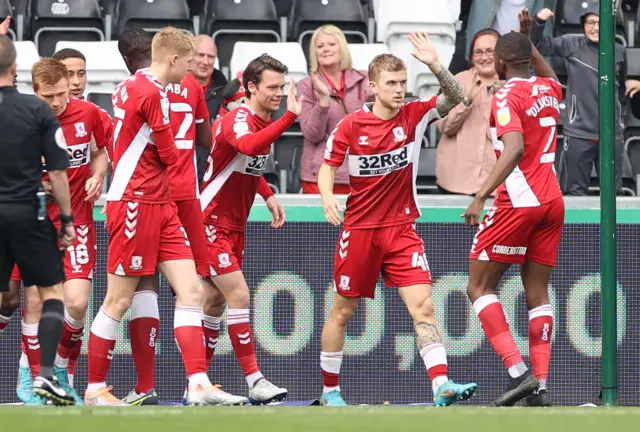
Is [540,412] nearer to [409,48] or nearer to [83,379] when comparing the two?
[83,379]

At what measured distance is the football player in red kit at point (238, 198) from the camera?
29.0 feet

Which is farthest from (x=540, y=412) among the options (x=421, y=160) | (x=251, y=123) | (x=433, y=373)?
(x=421, y=160)

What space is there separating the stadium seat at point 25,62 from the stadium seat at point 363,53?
9.14 feet

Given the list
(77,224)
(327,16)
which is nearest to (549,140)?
(77,224)

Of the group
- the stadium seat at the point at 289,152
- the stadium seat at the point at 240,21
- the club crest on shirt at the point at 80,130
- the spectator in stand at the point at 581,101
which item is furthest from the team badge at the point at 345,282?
the stadium seat at the point at 240,21

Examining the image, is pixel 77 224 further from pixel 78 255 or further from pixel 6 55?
pixel 6 55

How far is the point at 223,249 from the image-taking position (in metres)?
8.88

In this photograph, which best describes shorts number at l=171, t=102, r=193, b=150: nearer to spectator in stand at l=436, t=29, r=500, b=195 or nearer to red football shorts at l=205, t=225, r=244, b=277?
red football shorts at l=205, t=225, r=244, b=277

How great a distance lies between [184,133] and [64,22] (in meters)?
4.61

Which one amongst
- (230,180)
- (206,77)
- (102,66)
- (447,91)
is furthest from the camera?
(102,66)

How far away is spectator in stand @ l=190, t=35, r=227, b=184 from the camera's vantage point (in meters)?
10.0

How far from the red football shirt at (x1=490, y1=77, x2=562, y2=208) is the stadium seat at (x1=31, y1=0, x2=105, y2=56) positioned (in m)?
5.31

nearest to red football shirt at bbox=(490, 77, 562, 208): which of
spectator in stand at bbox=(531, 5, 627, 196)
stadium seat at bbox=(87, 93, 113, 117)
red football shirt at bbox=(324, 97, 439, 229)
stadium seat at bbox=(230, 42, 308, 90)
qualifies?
red football shirt at bbox=(324, 97, 439, 229)

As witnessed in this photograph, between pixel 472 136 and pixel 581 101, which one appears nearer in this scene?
pixel 472 136
